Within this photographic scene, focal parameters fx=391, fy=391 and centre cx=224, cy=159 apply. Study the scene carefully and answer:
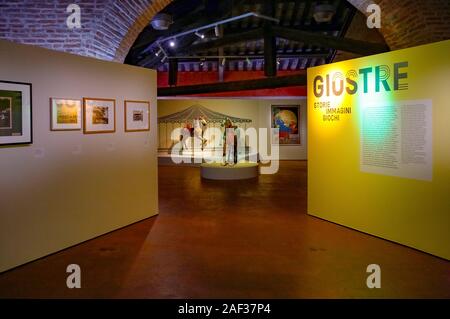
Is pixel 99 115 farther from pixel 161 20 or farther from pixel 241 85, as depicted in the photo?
pixel 241 85

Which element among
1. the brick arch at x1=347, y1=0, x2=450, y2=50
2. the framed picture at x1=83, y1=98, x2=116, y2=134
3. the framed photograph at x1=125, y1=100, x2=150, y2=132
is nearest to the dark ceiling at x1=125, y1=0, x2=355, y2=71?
the brick arch at x1=347, y1=0, x2=450, y2=50

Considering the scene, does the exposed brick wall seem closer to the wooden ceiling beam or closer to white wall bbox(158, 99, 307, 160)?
the wooden ceiling beam

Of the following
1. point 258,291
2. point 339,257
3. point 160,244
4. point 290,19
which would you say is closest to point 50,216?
point 160,244

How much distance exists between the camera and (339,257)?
197 inches

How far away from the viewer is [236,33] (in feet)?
39.8

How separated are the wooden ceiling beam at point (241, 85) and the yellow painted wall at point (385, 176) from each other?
360 centimetres

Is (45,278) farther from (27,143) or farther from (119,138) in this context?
(119,138)

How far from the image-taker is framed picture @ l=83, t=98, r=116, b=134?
18.9 feet

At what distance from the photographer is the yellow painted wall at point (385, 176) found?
194 inches

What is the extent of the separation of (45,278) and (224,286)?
6.60ft

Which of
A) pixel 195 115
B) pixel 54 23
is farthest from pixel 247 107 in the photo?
pixel 54 23

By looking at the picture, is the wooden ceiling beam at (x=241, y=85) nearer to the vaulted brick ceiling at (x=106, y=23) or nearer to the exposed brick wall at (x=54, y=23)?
the vaulted brick ceiling at (x=106, y=23)

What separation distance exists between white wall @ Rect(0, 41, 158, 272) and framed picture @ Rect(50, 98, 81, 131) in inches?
3.5

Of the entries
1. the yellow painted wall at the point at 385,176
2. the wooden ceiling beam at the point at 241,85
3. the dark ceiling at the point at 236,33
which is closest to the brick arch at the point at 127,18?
the yellow painted wall at the point at 385,176
